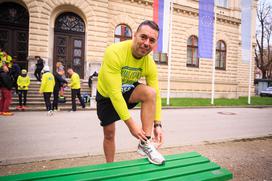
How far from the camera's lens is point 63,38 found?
1945cm

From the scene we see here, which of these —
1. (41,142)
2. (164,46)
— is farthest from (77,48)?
(41,142)

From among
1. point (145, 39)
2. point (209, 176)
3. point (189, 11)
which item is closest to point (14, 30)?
point (189, 11)

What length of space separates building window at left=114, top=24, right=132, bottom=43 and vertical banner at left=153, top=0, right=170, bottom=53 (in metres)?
6.70

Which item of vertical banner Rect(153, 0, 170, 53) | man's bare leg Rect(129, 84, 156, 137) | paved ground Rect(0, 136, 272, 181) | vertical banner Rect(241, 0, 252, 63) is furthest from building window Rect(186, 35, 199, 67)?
man's bare leg Rect(129, 84, 156, 137)

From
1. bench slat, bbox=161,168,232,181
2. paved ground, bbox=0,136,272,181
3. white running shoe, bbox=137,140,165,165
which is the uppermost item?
white running shoe, bbox=137,140,165,165

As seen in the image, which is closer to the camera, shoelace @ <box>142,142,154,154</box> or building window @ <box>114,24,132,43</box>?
shoelace @ <box>142,142,154,154</box>

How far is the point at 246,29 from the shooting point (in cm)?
1909

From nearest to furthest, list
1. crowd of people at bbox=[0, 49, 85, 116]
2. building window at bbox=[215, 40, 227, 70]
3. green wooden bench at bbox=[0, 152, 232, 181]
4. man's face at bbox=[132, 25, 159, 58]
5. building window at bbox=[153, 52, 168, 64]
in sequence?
1. green wooden bench at bbox=[0, 152, 232, 181]
2. man's face at bbox=[132, 25, 159, 58]
3. crowd of people at bbox=[0, 49, 85, 116]
4. building window at bbox=[153, 52, 168, 64]
5. building window at bbox=[215, 40, 227, 70]

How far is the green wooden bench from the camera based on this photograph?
1862 mm

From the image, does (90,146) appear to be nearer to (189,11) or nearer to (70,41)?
(70,41)

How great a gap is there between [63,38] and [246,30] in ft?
51.8

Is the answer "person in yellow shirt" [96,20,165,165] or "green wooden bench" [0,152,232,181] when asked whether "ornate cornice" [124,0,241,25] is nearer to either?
"person in yellow shirt" [96,20,165,165]

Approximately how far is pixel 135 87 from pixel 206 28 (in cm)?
1595

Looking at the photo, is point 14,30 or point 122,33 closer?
point 14,30
